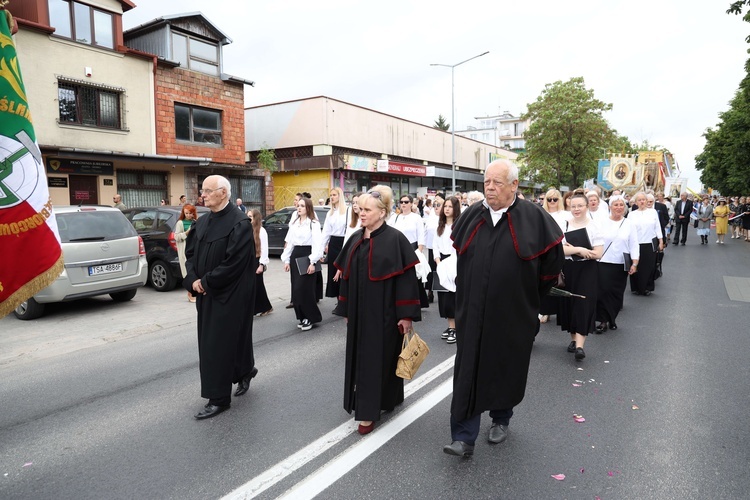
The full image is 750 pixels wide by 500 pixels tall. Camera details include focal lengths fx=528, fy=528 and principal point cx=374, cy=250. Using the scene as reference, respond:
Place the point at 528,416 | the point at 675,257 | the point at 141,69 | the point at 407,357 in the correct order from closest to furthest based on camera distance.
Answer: the point at 407,357 < the point at 528,416 < the point at 675,257 < the point at 141,69

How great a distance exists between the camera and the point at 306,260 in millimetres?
7324

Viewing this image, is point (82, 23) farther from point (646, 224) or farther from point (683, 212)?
point (683, 212)

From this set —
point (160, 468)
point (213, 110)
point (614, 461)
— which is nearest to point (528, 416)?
point (614, 461)

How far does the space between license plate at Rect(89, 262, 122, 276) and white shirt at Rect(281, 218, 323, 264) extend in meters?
2.98

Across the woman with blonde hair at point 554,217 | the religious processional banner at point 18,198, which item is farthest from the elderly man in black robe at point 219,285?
the woman with blonde hair at point 554,217

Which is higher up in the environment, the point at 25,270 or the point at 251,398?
the point at 25,270

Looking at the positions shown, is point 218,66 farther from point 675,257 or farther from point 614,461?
point 614,461

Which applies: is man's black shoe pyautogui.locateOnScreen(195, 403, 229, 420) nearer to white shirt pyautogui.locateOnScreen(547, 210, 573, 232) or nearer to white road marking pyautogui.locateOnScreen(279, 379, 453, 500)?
white road marking pyautogui.locateOnScreen(279, 379, 453, 500)

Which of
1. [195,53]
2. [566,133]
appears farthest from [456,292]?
[566,133]

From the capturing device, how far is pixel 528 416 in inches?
166

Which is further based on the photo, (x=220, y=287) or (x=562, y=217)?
(x=562, y=217)

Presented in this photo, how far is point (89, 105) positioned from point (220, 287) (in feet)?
55.2

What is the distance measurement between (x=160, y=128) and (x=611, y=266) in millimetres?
17598

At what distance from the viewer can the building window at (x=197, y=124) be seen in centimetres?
2088
